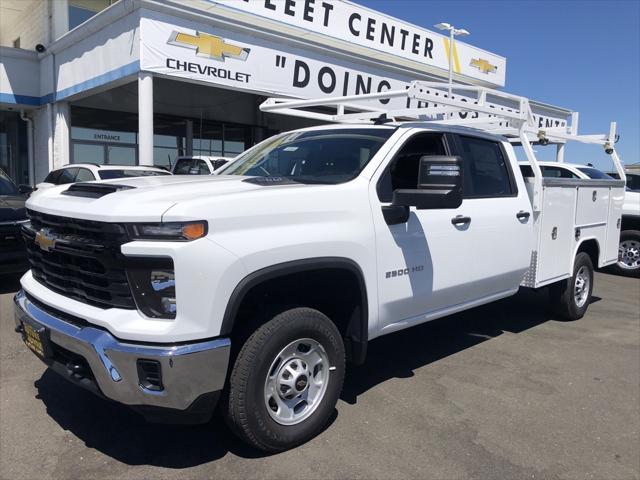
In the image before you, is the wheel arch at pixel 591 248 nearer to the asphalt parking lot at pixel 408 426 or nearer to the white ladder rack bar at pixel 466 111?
the white ladder rack bar at pixel 466 111

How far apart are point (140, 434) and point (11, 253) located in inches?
168

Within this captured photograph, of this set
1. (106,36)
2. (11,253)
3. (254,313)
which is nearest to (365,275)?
(254,313)

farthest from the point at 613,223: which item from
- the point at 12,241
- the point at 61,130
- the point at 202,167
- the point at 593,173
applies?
the point at 61,130

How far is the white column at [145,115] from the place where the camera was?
37.5 ft

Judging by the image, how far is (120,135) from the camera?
60.3 feet

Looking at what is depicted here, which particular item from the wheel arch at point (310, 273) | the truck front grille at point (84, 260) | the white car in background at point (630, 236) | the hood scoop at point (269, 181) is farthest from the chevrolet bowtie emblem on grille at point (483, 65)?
the truck front grille at point (84, 260)

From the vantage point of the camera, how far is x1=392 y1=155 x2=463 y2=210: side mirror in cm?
338

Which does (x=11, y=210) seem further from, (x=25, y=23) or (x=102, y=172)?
(x=25, y=23)

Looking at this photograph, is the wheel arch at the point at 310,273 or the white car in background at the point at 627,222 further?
the white car in background at the point at 627,222

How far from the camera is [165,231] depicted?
2.61 metres

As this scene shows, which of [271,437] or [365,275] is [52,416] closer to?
[271,437]

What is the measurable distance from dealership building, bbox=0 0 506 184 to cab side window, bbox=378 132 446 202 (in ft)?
28.8

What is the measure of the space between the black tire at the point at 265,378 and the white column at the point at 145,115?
964cm

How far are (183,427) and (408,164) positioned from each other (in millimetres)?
2417
